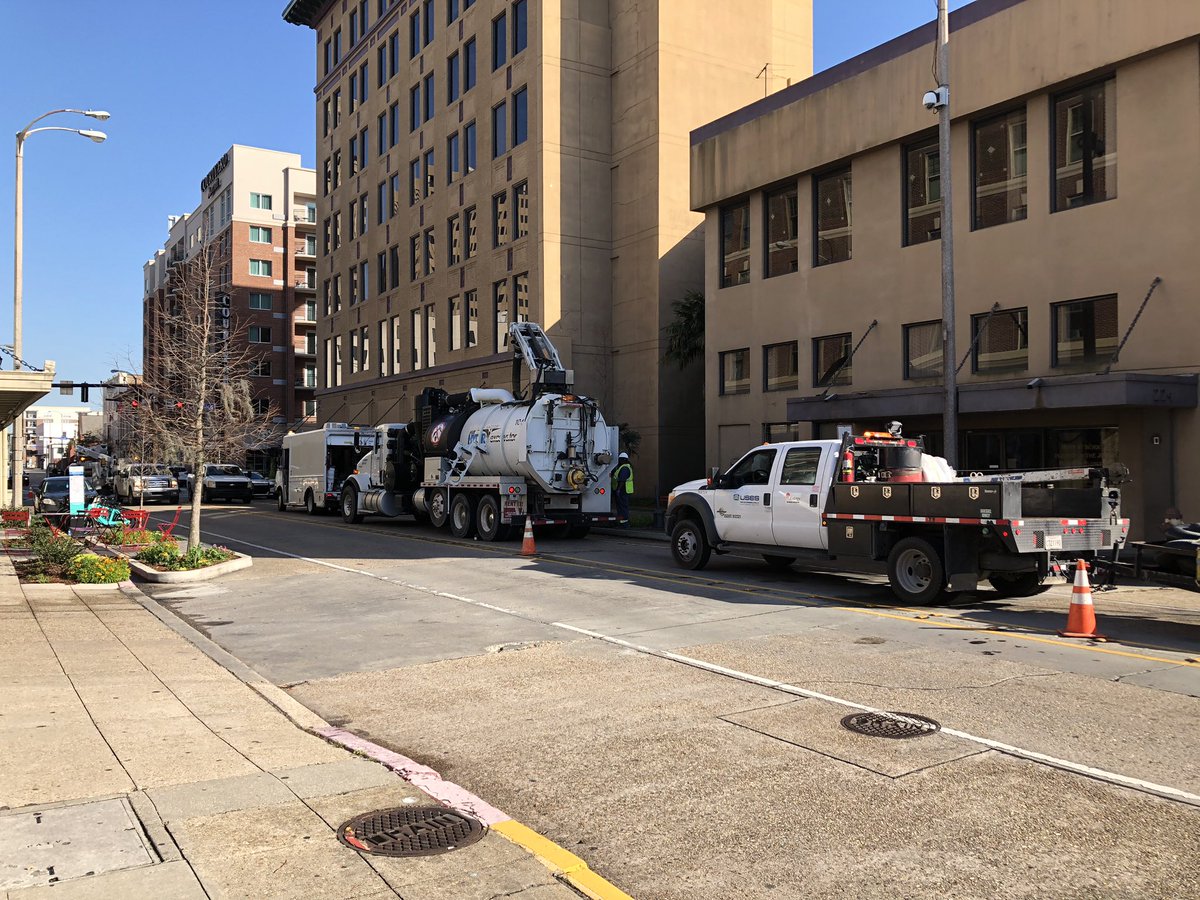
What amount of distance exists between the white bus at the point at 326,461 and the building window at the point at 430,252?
12.2m

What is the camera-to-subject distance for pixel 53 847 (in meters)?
4.52

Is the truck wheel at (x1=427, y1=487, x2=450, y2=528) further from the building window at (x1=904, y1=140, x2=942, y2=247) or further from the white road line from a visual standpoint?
the building window at (x1=904, y1=140, x2=942, y2=247)

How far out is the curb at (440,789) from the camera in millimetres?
4367

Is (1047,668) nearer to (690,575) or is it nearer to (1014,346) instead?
(690,575)

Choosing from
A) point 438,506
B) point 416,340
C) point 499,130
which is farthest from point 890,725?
point 416,340

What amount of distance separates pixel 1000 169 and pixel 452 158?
26676 mm

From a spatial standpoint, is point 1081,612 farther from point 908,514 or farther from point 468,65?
point 468,65

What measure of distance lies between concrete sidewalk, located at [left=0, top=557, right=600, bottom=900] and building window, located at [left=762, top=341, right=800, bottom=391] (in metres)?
20.3

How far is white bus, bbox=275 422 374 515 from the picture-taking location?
32.3m

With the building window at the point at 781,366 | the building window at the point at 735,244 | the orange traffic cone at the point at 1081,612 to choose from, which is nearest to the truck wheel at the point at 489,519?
the building window at the point at 781,366

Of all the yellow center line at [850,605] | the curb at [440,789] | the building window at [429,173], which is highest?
the building window at [429,173]

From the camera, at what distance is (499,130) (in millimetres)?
39031

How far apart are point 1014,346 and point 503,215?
22.7 meters

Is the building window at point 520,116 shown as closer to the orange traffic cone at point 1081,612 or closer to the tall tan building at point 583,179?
the tall tan building at point 583,179
